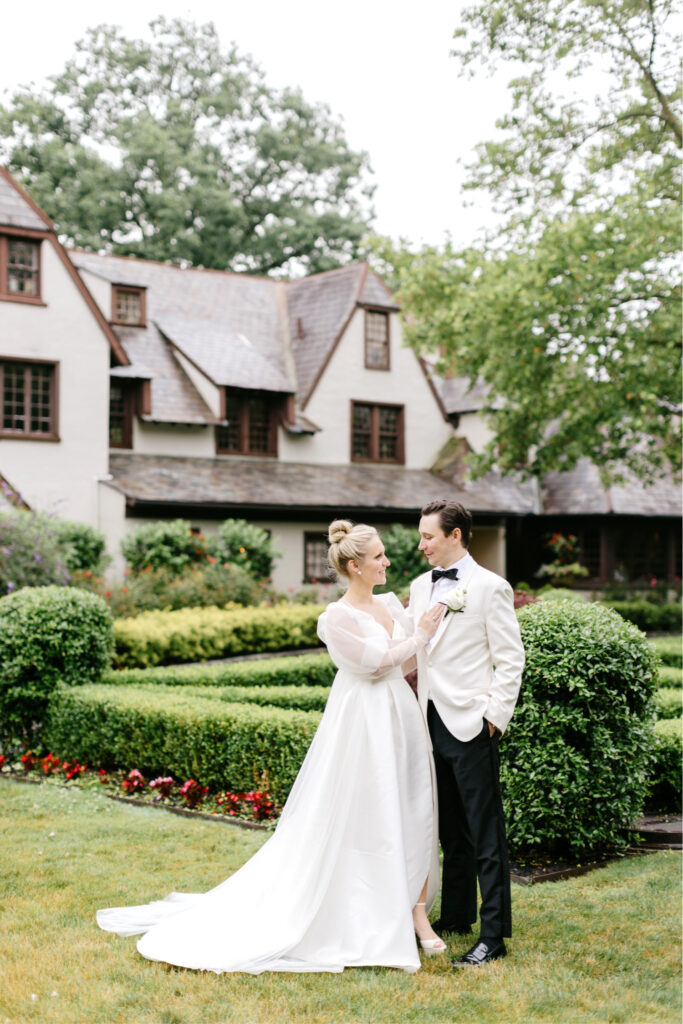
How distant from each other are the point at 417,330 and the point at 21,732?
16.1m

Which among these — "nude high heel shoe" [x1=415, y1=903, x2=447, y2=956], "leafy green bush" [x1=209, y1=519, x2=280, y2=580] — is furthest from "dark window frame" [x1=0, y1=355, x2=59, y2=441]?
"nude high heel shoe" [x1=415, y1=903, x2=447, y2=956]

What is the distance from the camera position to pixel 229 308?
30.0 metres

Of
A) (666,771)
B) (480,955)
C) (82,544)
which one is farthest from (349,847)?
(82,544)

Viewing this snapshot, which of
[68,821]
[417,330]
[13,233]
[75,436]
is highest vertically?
[13,233]

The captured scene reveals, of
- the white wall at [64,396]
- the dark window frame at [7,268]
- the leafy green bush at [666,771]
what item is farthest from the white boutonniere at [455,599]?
the dark window frame at [7,268]

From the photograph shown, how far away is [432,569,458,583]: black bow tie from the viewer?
541 cm

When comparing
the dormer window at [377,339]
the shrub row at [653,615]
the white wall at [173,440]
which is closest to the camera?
the shrub row at [653,615]

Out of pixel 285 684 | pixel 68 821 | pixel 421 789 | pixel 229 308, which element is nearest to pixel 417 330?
pixel 229 308

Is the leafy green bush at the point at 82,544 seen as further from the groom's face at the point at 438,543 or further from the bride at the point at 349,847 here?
the groom's face at the point at 438,543

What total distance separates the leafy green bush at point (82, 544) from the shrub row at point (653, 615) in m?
12.4

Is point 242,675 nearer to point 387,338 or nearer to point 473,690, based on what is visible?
point 473,690

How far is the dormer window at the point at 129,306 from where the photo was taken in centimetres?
2767

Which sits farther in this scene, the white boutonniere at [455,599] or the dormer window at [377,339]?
the dormer window at [377,339]

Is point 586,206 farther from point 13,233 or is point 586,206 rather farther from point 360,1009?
point 360,1009
